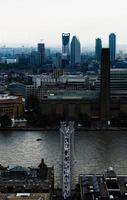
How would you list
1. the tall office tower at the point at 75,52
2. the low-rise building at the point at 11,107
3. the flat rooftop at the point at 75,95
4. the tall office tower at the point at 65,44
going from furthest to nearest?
the tall office tower at the point at 65,44, the tall office tower at the point at 75,52, the flat rooftop at the point at 75,95, the low-rise building at the point at 11,107

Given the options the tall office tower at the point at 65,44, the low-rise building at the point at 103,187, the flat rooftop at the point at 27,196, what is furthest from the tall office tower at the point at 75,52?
the flat rooftop at the point at 27,196

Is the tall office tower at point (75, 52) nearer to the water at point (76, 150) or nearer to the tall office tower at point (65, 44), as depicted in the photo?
the tall office tower at point (65, 44)

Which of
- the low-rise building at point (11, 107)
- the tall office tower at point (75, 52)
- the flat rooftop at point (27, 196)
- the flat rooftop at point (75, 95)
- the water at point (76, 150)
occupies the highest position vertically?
the tall office tower at point (75, 52)

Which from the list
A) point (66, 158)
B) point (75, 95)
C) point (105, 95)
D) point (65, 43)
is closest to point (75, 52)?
point (65, 43)

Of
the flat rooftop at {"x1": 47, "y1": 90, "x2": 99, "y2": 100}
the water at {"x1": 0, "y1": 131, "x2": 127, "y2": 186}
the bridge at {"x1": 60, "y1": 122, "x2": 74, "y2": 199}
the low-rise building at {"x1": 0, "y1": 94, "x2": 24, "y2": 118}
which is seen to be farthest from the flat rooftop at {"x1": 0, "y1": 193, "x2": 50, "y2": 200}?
the flat rooftop at {"x1": 47, "y1": 90, "x2": 99, "y2": 100}

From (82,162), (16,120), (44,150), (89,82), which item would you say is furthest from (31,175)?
(89,82)

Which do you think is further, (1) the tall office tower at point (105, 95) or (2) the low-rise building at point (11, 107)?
(2) the low-rise building at point (11, 107)

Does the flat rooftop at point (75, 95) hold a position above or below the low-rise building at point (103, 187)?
above

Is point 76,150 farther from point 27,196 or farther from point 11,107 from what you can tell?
point 11,107
